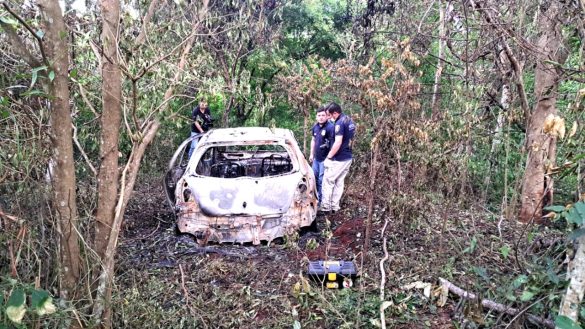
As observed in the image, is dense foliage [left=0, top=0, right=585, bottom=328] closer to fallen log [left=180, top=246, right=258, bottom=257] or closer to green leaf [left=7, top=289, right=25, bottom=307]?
green leaf [left=7, top=289, right=25, bottom=307]

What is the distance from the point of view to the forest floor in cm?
Answer: 367

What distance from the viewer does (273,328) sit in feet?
11.9

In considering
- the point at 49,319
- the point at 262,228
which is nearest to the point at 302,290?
the point at 262,228

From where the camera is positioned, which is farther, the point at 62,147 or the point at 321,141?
the point at 321,141

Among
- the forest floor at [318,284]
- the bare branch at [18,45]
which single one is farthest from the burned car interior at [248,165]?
the bare branch at [18,45]

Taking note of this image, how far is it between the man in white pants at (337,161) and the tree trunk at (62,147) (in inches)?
153

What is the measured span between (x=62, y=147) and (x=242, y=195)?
249cm

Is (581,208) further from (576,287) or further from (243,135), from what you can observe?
(243,135)

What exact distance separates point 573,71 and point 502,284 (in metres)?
1.81

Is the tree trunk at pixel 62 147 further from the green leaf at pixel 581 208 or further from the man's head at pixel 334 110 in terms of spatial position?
the man's head at pixel 334 110

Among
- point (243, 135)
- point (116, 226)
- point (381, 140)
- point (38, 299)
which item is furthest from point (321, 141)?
point (38, 299)

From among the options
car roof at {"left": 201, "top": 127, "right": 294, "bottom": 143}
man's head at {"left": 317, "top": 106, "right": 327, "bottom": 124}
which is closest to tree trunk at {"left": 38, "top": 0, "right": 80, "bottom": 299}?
Result: car roof at {"left": 201, "top": 127, "right": 294, "bottom": 143}

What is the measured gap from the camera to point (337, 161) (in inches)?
254

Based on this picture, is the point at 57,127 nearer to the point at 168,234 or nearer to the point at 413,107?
the point at 168,234
